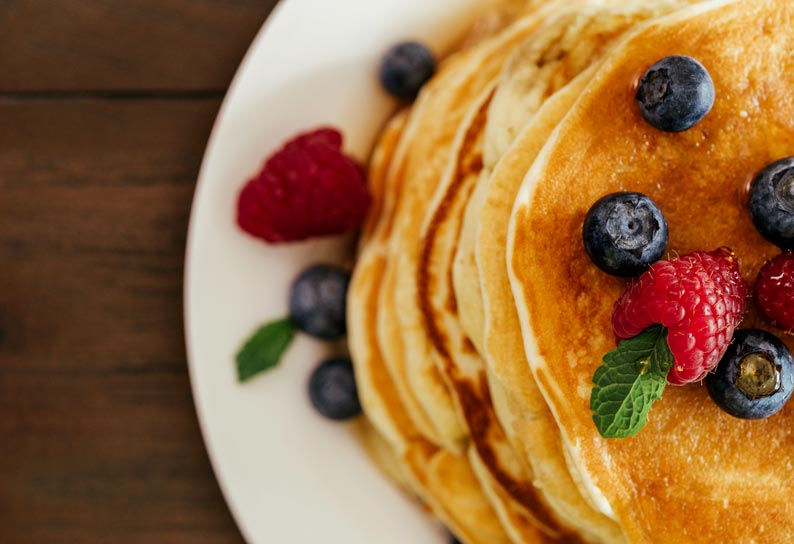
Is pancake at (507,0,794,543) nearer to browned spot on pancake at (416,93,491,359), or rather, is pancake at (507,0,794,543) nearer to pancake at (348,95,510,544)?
browned spot on pancake at (416,93,491,359)

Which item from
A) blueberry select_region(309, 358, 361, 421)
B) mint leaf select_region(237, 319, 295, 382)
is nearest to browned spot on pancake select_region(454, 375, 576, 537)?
blueberry select_region(309, 358, 361, 421)

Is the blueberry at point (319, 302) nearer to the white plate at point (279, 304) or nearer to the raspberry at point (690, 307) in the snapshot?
the white plate at point (279, 304)

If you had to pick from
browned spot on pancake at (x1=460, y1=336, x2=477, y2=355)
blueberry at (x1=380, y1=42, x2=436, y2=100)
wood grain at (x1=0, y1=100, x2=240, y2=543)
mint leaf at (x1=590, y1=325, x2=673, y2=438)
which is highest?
mint leaf at (x1=590, y1=325, x2=673, y2=438)

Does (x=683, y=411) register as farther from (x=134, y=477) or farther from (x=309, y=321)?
(x=134, y=477)

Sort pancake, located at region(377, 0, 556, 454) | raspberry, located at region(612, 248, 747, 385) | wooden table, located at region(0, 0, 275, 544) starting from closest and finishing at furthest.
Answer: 1. raspberry, located at region(612, 248, 747, 385)
2. pancake, located at region(377, 0, 556, 454)
3. wooden table, located at region(0, 0, 275, 544)

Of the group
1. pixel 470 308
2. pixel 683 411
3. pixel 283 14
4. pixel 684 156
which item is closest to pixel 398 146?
pixel 283 14

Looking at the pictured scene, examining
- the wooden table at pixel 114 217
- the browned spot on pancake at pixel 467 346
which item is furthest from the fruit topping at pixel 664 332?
the wooden table at pixel 114 217
